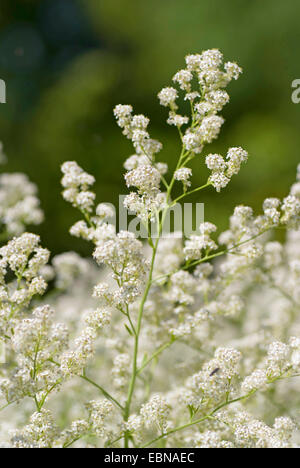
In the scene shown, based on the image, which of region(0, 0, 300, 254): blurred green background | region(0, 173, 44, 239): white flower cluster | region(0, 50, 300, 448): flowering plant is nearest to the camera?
region(0, 50, 300, 448): flowering plant

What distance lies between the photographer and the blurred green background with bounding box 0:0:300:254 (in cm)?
179

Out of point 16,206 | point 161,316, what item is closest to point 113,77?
point 16,206

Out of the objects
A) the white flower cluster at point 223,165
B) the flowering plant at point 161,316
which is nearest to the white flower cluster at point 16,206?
the flowering plant at point 161,316

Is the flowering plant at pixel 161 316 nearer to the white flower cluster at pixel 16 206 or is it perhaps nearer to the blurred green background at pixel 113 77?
the white flower cluster at pixel 16 206

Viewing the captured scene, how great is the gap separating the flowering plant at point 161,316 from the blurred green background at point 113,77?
30.5 inches

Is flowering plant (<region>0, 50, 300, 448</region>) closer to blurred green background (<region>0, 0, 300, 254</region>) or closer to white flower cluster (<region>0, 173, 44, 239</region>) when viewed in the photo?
white flower cluster (<region>0, 173, 44, 239</region>)

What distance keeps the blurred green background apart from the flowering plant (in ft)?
2.54

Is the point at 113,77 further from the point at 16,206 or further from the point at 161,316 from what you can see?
the point at 161,316

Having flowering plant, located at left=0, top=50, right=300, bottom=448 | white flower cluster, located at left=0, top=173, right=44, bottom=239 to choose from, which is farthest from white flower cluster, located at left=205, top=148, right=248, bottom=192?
white flower cluster, located at left=0, top=173, right=44, bottom=239

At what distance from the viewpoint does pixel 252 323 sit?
1.08m

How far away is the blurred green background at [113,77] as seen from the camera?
5.88 ft

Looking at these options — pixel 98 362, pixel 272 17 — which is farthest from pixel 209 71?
pixel 272 17
